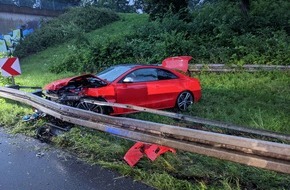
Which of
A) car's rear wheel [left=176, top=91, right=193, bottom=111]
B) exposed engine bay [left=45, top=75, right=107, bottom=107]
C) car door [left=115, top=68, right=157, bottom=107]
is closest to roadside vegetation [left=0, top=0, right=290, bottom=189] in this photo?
car's rear wheel [left=176, top=91, right=193, bottom=111]

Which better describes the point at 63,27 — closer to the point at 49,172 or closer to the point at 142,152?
the point at 49,172

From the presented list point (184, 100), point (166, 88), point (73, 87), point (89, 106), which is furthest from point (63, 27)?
point (89, 106)

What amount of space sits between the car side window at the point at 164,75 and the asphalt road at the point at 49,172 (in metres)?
3.76

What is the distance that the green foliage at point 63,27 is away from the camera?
91.9 feet

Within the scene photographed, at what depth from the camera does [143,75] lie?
8836 millimetres

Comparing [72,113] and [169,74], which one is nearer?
[72,113]

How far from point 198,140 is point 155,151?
3.08 feet

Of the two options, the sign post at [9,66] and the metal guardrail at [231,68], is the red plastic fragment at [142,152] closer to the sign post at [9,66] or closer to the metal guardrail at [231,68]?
the sign post at [9,66]

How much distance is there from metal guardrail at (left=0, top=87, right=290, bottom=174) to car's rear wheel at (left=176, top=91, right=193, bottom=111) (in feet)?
11.4

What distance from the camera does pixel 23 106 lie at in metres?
9.66

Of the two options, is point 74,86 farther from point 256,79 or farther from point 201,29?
point 201,29

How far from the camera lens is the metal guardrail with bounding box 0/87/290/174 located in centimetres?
372

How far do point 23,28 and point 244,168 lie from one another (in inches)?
1325

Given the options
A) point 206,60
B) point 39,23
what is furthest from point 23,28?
point 206,60
